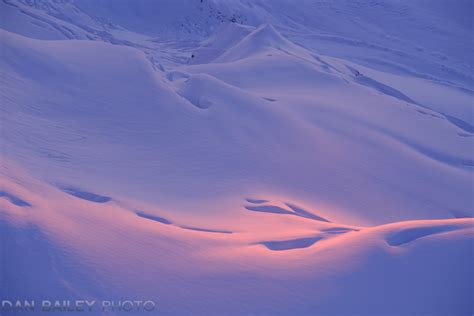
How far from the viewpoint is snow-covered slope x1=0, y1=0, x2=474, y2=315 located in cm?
215

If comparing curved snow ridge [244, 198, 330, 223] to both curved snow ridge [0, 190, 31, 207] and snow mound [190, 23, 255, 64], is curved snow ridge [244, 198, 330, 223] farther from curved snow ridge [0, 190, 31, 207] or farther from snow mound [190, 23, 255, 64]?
snow mound [190, 23, 255, 64]

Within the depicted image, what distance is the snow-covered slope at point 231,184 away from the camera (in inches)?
84.7

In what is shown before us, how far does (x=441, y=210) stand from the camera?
418 centimetres

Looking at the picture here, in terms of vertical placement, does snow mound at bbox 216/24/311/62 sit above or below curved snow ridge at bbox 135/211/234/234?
above

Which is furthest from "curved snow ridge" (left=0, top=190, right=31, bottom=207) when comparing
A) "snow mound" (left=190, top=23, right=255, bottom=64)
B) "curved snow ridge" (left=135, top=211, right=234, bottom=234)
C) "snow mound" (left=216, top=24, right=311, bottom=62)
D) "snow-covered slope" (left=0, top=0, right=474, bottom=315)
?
"snow mound" (left=190, top=23, right=255, bottom=64)

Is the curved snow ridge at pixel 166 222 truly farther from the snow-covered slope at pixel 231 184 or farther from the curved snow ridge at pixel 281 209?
the curved snow ridge at pixel 281 209

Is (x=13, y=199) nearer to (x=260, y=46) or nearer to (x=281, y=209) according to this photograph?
(x=281, y=209)

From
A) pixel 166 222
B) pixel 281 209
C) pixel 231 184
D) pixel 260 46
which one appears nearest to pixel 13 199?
pixel 166 222

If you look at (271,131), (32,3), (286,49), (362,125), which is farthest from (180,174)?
(32,3)

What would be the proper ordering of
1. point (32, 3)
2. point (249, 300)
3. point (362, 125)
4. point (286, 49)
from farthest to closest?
point (32, 3), point (286, 49), point (362, 125), point (249, 300)

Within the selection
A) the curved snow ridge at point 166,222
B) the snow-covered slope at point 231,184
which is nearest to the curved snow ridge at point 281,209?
the snow-covered slope at point 231,184

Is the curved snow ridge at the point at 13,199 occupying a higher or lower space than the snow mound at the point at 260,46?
lower

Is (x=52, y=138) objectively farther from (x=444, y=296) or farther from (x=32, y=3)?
(x=32, y=3)

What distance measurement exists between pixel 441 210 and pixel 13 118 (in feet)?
12.8
